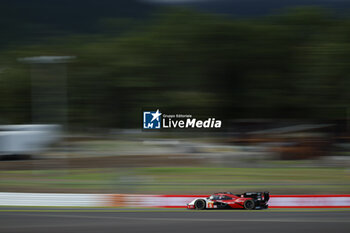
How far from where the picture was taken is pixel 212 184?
10.9 metres

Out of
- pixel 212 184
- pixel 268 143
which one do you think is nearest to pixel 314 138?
pixel 268 143

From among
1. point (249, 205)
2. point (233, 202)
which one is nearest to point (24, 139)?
point (233, 202)

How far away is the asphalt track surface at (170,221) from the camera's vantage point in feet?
21.9

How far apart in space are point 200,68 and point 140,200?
13415 millimetres

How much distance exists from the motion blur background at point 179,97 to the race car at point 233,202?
2.38 metres

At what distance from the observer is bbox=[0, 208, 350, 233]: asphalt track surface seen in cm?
666

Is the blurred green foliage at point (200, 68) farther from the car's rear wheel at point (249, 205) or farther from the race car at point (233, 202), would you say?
the car's rear wheel at point (249, 205)

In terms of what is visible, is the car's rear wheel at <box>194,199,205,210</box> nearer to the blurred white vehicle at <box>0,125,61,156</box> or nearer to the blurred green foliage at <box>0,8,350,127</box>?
the blurred white vehicle at <box>0,125,61,156</box>

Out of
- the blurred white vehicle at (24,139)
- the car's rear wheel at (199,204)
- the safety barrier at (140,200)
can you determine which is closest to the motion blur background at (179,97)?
the blurred white vehicle at (24,139)

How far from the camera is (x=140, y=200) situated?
862 centimetres

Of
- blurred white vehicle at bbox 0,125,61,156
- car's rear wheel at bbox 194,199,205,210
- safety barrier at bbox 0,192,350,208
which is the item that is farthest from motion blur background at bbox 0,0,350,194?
car's rear wheel at bbox 194,199,205,210

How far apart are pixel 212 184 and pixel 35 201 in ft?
15.5

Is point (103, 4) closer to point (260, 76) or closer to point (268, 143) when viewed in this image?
point (260, 76)

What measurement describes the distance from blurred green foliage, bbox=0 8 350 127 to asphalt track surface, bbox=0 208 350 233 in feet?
34.6
